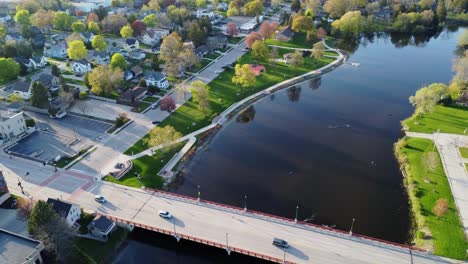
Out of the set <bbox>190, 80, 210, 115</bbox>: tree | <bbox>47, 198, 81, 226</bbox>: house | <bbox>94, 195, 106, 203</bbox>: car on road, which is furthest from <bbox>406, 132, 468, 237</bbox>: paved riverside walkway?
<bbox>47, 198, 81, 226</bbox>: house

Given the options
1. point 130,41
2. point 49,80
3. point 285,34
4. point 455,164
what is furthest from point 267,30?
point 455,164

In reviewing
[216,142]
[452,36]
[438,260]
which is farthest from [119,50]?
[452,36]

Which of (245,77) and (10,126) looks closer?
(10,126)

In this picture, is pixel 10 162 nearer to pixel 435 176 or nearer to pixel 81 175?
pixel 81 175

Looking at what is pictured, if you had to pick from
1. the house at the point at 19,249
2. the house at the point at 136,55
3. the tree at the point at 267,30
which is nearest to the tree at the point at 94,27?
the house at the point at 136,55

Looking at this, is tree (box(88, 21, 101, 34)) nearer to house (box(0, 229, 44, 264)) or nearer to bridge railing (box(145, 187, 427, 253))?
bridge railing (box(145, 187, 427, 253))

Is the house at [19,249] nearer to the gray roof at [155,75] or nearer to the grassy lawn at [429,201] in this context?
the grassy lawn at [429,201]

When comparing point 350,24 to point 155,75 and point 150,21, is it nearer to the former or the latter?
point 150,21
